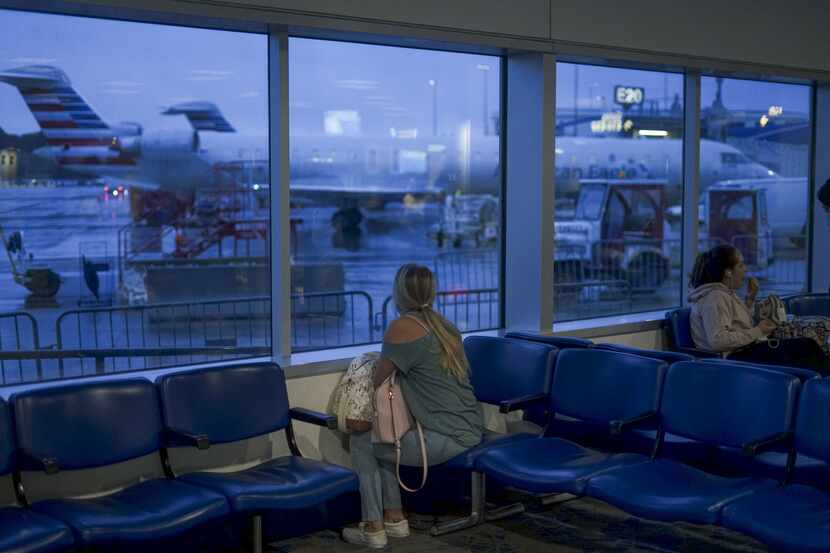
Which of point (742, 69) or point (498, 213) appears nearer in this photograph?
point (498, 213)

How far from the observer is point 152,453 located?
4465 millimetres

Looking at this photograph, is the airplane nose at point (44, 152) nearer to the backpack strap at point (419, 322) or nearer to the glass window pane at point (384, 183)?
the glass window pane at point (384, 183)

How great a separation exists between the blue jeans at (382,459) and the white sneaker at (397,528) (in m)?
0.09

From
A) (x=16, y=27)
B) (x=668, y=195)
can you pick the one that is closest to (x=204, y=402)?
(x=16, y=27)

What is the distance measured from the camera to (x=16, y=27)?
4492 mm

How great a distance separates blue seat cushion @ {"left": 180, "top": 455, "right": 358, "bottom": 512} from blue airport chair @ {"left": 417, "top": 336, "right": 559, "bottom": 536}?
61cm

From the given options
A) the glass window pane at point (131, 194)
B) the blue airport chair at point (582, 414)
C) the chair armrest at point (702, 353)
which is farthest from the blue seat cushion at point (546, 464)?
the chair armrest at point (702, 353)

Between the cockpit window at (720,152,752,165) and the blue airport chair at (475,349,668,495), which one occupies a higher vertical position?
the cockpit window at (720,152,752,165)

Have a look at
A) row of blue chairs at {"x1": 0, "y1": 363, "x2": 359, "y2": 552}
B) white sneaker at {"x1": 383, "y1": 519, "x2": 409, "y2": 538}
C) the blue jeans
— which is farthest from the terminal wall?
white sneaker at {"x1": 383, "y1": 519, "x2": 409, "y2": 538}

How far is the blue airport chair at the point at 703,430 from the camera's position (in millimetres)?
3893

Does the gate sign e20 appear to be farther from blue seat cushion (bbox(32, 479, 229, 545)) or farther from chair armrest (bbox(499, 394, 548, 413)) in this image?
blue seat cushion (bbox(32, 479, 229, 545))

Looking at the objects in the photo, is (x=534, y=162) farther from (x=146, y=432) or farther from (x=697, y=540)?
(x=146, y=432)

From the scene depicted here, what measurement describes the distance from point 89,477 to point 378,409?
128 cm

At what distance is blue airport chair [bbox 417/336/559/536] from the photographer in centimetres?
480
